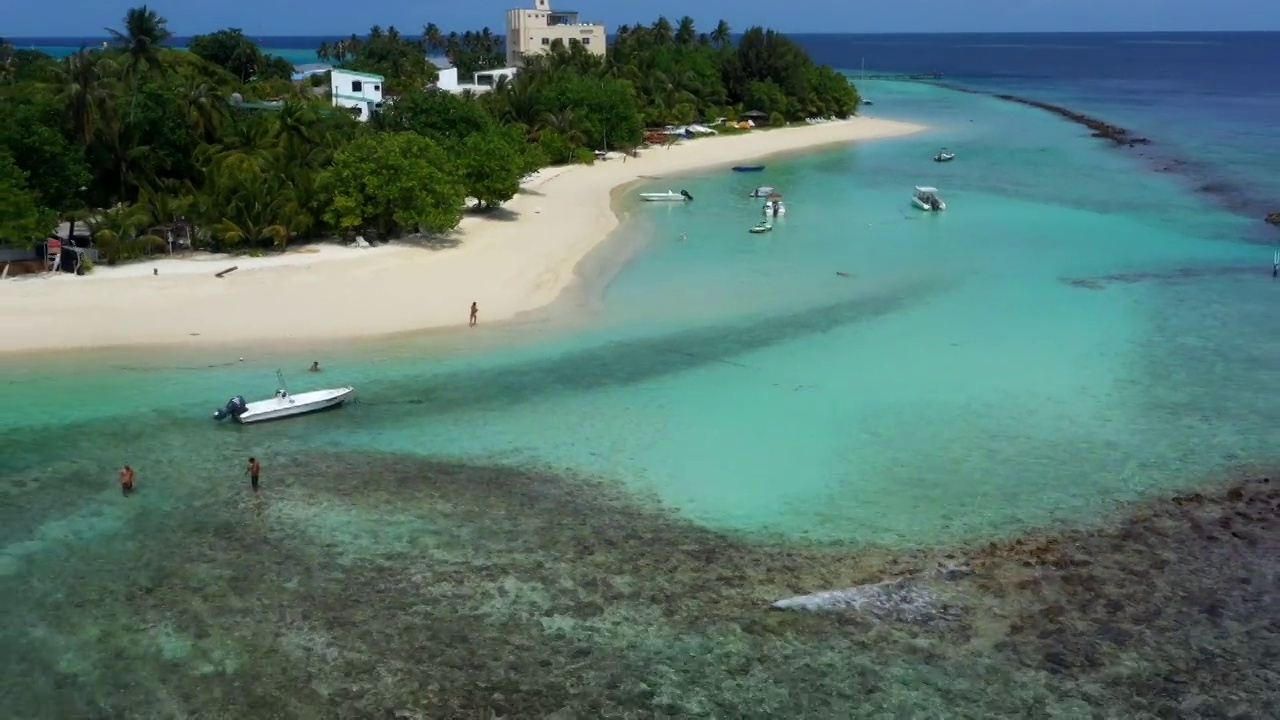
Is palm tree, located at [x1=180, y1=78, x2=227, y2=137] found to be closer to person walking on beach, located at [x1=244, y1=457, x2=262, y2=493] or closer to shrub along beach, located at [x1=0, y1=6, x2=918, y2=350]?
shrub along beach, located at [x1=0, y1=6, x2=918, y2=350]

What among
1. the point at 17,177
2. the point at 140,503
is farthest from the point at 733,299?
the point at 17,177

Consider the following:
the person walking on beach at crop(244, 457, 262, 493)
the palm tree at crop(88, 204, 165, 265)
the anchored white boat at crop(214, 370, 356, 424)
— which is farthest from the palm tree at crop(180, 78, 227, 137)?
the person walking on beach at crop(244, 457, 262, 493)

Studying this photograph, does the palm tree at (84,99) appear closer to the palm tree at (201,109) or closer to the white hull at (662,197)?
the palm tree at (201,109)

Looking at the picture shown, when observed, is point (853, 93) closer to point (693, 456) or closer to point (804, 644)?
point (693, 456)

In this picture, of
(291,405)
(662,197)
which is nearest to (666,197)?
(662,197)

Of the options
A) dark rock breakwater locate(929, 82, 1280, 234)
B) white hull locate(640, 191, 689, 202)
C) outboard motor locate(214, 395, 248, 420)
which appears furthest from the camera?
dark rock breakwater locate(929, 82, 1280, 234)

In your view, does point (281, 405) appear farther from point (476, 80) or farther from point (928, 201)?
point (476, 80)

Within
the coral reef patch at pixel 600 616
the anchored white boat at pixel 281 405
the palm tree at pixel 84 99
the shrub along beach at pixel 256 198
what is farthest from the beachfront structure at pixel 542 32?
the coral reef patch at pixel 600 616
